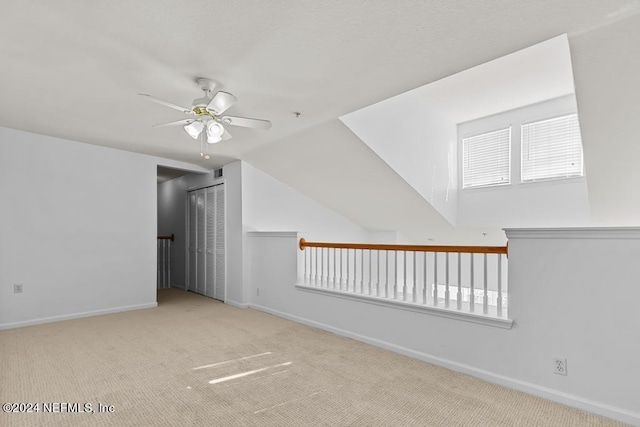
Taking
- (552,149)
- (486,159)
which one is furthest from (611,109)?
(486,159)

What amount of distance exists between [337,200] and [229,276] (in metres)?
2.14

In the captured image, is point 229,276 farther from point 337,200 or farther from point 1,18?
point 1,18

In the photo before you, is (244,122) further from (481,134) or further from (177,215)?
(177,215)

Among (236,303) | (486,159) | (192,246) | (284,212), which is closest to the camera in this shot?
(486,159)

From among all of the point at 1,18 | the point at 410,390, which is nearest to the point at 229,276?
the point at 410,390

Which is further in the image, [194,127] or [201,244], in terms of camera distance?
[201,244]

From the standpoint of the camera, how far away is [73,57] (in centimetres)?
236

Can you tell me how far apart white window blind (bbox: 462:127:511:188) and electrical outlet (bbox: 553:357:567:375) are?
2.90 metres

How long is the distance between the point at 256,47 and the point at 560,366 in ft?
9.67

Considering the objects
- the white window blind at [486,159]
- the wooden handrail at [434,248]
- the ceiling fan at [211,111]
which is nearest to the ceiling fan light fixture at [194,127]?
the ceiling fan at [211,111]

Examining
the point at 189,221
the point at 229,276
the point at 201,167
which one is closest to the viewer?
the point at 229,276

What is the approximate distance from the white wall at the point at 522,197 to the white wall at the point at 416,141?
0.27 meters

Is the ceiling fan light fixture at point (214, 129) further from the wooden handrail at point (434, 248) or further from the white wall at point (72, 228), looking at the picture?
the white wall at point (72, 228)

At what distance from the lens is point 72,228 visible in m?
4.48
